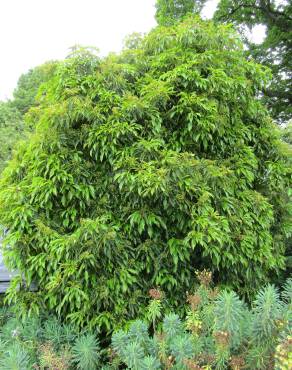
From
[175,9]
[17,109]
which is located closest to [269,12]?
[175,9]

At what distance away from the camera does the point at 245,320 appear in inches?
92.1

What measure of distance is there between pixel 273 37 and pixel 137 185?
1111cm

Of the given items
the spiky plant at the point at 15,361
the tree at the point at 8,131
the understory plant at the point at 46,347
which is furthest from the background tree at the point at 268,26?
the spiky plant at the point at 15,361

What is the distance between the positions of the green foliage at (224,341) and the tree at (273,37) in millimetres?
10296

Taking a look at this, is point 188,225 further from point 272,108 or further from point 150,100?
point 272,108

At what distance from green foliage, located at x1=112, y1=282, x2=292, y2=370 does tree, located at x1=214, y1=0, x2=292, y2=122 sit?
1030cm

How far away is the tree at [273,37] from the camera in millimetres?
11562

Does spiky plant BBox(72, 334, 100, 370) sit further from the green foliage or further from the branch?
the branch

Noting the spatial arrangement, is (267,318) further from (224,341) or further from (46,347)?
(46,347)

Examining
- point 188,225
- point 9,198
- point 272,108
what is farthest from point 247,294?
point 272,108

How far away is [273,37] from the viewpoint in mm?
11789

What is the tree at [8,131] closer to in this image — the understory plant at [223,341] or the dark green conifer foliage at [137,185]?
the dark green conifer foliage at [137,185]

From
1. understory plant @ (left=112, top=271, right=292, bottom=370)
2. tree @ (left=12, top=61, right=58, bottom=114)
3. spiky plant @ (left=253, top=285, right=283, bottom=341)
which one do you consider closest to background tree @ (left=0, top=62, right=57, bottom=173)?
tree @ (left=12, top=61, right=58, bottom=114)

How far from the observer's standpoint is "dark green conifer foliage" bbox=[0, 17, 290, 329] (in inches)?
112
